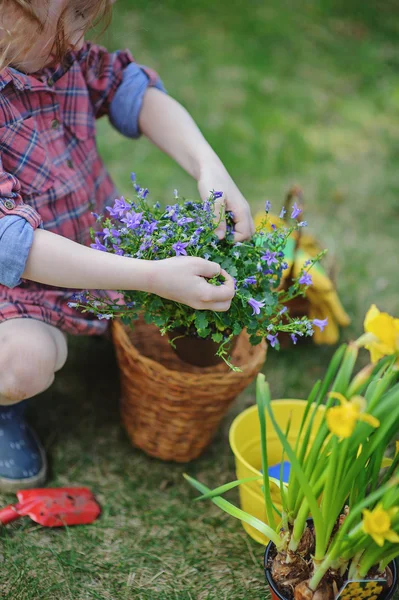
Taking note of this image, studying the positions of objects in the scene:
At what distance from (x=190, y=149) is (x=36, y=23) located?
1.46 feet

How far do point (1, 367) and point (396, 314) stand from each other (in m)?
1.31

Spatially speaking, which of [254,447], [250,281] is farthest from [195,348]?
[254,447]

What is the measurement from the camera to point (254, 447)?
5.20ft

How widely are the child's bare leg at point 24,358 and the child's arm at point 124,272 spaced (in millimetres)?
170

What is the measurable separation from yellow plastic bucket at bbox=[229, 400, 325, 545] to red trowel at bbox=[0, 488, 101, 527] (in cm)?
33

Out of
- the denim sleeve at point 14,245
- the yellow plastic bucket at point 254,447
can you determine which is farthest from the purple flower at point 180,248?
the yellow plastic bucket at point 254,447

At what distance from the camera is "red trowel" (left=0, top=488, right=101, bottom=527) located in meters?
1.40

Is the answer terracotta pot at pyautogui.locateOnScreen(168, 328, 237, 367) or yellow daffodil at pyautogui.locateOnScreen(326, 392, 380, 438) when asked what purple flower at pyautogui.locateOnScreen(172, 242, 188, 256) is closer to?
terracotta pot at pyautogui.locateOnScreen(168, 328, 237, 367)

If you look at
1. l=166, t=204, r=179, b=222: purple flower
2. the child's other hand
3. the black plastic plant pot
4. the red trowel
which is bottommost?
the red trowel

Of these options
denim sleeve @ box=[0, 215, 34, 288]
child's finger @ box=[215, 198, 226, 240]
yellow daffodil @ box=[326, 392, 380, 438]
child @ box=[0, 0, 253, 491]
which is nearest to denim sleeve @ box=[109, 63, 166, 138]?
child @ box=[0, 0, 253, 491]

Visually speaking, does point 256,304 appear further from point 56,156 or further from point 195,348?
point 56,156

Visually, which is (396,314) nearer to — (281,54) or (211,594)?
(211,594)

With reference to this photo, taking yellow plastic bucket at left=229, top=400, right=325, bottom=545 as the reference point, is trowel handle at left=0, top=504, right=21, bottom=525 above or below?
below

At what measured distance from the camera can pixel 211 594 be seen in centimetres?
131
